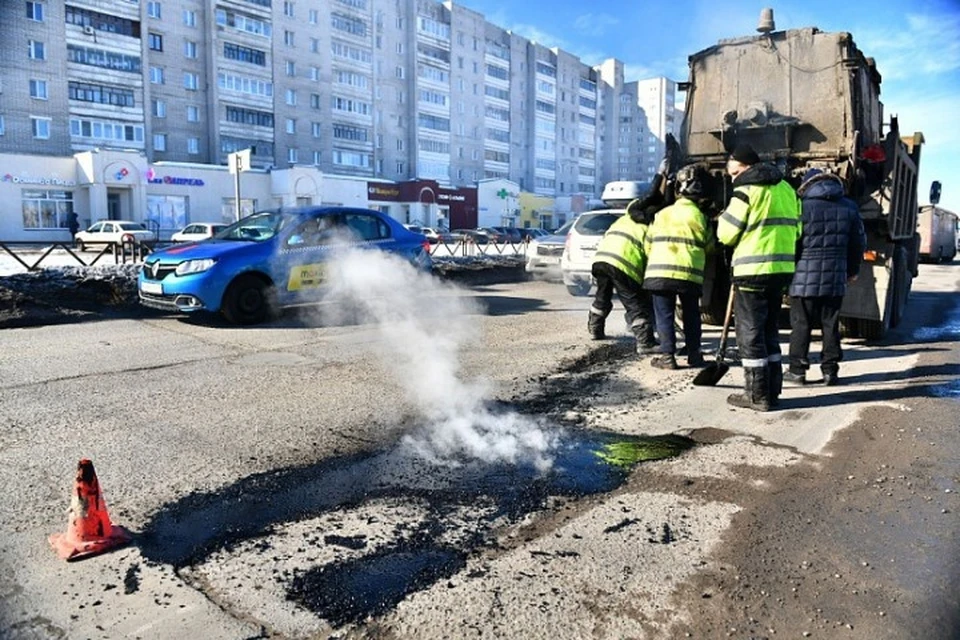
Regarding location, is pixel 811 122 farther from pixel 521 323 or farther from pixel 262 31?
pixel 262 31

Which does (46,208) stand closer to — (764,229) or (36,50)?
(36,50)

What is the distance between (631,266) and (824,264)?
71.4 inches

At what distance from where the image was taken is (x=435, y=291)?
44.0 feet

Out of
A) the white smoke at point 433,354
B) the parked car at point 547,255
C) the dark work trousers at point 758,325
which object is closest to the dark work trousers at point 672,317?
the dark work trousers at point 758,325

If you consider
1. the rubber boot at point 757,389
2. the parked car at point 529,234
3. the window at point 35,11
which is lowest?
the rubber boot at point 757,389

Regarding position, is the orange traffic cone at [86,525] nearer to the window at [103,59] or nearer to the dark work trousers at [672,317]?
the dark work trousers at [672,317]

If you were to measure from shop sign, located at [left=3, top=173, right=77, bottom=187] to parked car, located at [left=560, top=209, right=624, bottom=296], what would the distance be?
38.7 m

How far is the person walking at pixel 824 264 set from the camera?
6012 millimetres

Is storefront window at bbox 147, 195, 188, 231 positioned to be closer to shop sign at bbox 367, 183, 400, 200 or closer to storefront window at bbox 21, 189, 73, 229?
storefront window at bbox 21, 189, 73, 229

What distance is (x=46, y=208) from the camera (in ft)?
136

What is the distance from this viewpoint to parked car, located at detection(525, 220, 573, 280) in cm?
1481

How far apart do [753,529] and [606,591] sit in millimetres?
961

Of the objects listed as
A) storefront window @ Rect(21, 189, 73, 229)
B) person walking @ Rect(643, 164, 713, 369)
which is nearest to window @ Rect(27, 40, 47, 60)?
storefront window @ Rect(21, 189, 73, 229)

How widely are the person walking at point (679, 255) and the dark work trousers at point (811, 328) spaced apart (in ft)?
2.86
